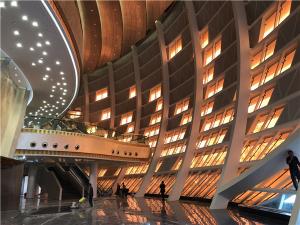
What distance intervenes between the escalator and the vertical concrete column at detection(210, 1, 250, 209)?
1568 cm

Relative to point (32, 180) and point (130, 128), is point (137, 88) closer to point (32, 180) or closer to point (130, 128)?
point (130, 128)

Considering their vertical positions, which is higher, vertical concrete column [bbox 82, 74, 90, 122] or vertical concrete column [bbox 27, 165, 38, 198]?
vertical concrete column [bbox 82, 74, 90, 122]

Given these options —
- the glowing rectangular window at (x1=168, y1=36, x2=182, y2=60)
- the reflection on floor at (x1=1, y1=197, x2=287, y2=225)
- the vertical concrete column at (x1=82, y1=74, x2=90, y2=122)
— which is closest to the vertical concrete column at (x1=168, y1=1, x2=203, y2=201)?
the glowing rectangular window at (x1=168, y1=36, x2=182, y2=60)

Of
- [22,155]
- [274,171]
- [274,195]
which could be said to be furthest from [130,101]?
[274,171]

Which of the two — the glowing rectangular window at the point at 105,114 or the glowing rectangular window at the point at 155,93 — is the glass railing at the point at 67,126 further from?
the glowing rectangular window at the point at 105,114

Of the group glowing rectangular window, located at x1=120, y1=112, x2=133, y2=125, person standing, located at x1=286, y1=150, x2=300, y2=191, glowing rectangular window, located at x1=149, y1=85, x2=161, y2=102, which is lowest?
person standing, located at x1=286, y1=150, x2=300, y2=191

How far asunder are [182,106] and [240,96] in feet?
41.5

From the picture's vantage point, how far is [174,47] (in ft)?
111

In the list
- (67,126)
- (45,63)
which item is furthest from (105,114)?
(45,63)

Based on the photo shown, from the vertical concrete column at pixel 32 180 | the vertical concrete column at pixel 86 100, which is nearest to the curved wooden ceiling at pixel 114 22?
the vertical concrete column at pixel 86 100

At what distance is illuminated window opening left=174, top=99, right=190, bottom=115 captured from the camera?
106 ft

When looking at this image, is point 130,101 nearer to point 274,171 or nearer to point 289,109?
point 289,109

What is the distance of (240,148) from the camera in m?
20.6

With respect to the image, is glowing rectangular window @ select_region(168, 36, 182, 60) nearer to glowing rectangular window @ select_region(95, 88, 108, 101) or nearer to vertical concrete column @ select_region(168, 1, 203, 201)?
vertical concrete column @ select_region(168, 1, 203, 201)
